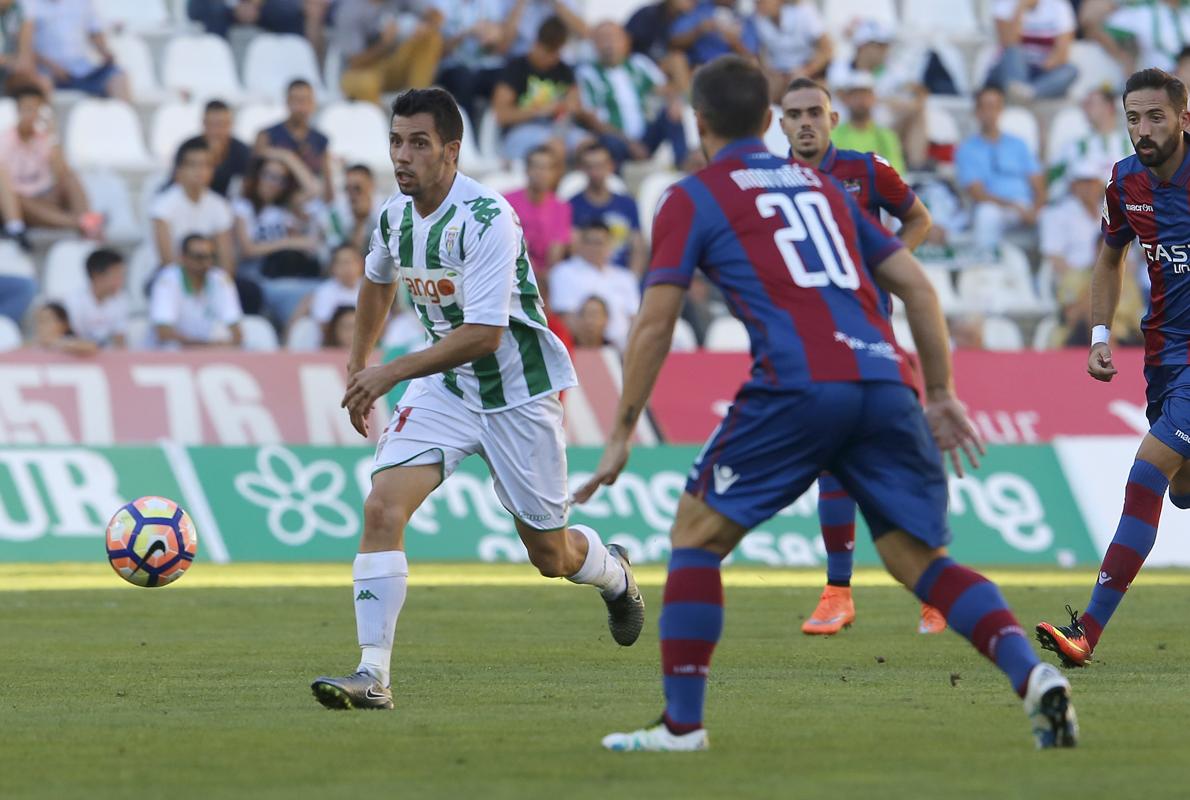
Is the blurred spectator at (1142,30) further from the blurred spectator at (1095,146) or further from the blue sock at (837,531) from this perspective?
the blue sock at (837,531)

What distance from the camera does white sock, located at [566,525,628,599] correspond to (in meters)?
9.24

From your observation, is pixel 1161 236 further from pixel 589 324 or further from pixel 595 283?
pixel 595 283

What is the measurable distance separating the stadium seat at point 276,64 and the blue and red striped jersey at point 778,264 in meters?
16.4

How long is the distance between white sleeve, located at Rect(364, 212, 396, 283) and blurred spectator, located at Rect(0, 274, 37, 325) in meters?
10.7

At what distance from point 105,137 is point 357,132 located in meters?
2.61

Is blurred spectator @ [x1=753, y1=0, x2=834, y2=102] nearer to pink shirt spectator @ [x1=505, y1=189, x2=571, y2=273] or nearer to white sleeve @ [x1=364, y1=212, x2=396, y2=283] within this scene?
pink shirt spectator @ [x1=505, y1=189, x2=571, y2=273]

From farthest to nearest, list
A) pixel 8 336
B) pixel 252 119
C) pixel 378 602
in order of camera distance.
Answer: pixel 252 119 < pixel 8 336 < pixel 378 602

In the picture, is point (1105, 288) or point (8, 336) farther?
A: point (8, 336)

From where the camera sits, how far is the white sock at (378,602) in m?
7.67

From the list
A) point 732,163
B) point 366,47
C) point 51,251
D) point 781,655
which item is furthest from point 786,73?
point 732,163

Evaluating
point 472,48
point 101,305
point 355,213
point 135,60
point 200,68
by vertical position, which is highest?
point 135,60

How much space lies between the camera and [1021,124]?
2350 centimetres

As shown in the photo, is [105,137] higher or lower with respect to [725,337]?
higher

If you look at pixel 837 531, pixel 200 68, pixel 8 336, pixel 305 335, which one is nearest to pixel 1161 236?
pixel 837 531
